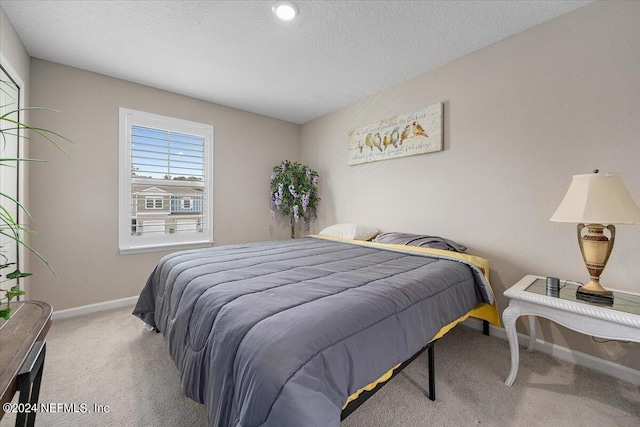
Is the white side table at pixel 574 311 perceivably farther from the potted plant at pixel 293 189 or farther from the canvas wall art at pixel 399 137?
the potted plant at pixel 293 189

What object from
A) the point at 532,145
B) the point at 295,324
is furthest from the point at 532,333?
the point at 295,324

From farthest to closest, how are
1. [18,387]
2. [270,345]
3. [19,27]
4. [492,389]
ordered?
[19,27] < [492,389] < [270,345] < [18,387]

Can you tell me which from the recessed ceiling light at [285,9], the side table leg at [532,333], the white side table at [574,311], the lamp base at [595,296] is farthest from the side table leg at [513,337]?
the recessed ceiling light at [285,9]

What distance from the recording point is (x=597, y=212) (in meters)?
1.44

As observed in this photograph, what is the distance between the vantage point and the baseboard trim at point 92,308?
2.57 metres

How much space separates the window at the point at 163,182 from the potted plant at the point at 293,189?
91cm

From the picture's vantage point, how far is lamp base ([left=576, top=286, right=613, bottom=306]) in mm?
1477

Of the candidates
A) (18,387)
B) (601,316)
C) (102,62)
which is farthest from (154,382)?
(102,62)

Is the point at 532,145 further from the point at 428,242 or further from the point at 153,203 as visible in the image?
the point at 153,203

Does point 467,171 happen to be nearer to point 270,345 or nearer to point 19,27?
point 270,345

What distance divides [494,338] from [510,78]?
215 centimetres

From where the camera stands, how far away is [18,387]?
0.81 meters

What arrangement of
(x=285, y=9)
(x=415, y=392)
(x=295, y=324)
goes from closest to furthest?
1. (x=295, y=324)
2. (x=415, y=392)
3. (x=285, y=9)

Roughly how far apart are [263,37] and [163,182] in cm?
199
